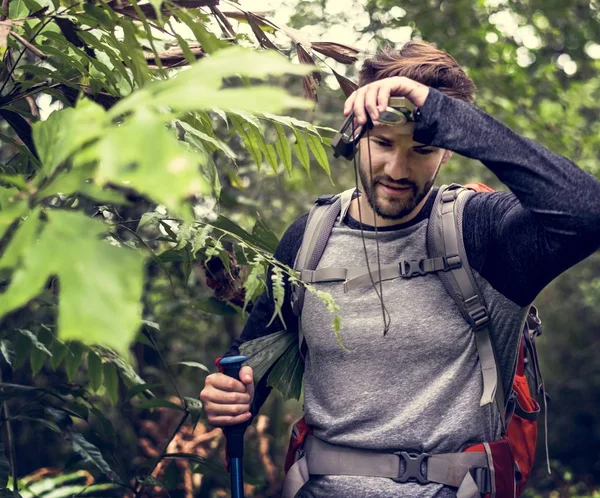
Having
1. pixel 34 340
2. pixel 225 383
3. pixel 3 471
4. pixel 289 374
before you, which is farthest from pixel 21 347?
pixel 289 374

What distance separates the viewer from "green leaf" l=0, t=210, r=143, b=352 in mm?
707

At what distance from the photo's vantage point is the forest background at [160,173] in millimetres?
734

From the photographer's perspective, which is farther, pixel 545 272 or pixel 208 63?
pixel 545 272

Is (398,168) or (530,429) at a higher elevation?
(398,168)

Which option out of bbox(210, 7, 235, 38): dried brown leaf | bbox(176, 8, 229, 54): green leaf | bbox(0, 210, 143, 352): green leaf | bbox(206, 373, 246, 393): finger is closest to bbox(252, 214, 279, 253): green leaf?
bbox(206, 373, 246, 393): finger

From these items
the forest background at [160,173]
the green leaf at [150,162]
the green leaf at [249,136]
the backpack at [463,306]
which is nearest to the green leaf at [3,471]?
the forest background at [160,173]

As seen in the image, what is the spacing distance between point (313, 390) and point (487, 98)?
13.3 feet

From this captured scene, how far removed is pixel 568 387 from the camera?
27.1ft

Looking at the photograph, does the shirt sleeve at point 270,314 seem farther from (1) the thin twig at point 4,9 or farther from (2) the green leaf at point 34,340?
(1) the thin twig at point 4,9

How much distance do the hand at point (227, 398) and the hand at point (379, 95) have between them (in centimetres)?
77

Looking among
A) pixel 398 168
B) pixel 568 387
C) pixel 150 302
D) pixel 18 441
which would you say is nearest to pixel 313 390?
pixel 398 168

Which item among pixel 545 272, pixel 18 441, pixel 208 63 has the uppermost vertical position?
A: pixel 208 63

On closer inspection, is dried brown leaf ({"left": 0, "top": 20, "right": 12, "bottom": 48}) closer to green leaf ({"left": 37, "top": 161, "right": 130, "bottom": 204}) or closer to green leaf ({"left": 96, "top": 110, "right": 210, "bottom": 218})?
green leaf ({"left": 37, "top": 161, "right": 130, "bottom": 204})

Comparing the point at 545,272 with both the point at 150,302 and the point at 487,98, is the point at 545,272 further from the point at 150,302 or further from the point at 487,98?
the point at 487,98
